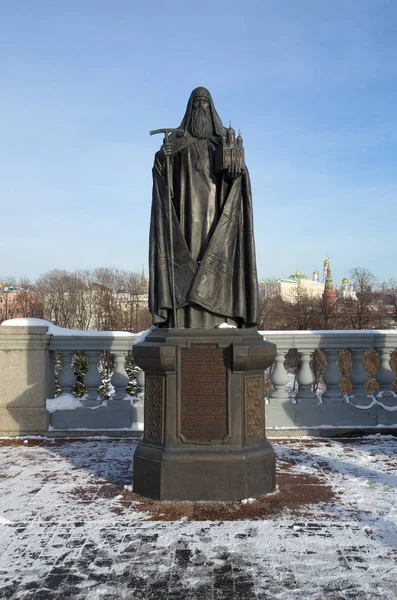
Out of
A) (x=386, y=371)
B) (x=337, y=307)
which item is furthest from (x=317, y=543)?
(x=337, y=307)

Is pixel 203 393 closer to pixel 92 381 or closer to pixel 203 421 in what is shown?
pixel 203 421

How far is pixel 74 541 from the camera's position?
4.27 meters

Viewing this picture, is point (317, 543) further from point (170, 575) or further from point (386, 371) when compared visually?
point (386, 371)

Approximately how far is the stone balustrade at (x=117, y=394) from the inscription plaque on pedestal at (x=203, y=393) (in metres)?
2.88

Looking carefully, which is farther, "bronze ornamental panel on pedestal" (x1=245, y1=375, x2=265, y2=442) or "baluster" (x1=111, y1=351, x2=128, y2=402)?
"baluster" (x1=111, y1=351, x2=128, y2=402)

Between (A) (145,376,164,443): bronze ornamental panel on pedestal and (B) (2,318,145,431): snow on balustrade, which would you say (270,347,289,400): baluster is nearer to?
(B) (2,318,145,431): snow on balustrade

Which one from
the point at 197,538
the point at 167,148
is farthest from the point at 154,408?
the point at 167,148

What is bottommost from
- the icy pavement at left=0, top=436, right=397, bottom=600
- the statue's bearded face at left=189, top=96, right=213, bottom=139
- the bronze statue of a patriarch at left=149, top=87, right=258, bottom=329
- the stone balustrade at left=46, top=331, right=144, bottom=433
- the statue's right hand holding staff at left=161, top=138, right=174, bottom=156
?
the icy pavement at left=0, top=436, right=397, bottom=600

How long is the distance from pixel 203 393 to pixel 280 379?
314cm

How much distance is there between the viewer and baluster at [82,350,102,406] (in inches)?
323

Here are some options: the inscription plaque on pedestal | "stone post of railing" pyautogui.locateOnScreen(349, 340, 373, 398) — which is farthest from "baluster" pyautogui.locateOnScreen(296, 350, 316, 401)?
the inscription plaque on pedestal

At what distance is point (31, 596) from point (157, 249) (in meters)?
3.32

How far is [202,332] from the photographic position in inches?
215

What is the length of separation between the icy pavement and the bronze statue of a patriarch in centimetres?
181
